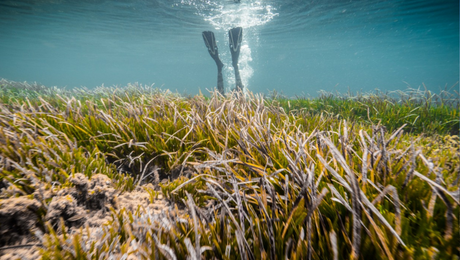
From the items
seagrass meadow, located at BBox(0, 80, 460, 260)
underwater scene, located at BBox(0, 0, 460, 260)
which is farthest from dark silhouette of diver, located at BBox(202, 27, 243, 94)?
seagrass meadow, located at BBox(0, 80, 460, 260)

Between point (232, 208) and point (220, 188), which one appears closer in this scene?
point (232, 208)

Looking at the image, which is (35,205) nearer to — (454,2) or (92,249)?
(92,249)

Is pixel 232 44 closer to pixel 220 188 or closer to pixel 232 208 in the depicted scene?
pixel 220 188

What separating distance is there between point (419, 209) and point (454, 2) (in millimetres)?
29297

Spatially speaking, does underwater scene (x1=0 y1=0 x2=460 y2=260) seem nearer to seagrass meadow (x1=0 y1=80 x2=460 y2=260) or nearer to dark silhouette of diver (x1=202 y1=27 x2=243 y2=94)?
seagrass meadow (x1=0 y1=80 x2=460 y2=260)

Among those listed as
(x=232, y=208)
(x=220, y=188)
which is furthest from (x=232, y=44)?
(x=232, y=208)

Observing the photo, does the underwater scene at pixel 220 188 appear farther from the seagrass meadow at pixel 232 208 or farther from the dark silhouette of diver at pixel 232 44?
the dark silhouette of diver at pixel 232 44

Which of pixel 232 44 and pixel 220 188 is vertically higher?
pixel 232 44

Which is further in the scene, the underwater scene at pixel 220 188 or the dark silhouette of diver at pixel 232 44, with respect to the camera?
the dark silhouette of diver at pixel 232 44

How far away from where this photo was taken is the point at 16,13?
21.2 meters

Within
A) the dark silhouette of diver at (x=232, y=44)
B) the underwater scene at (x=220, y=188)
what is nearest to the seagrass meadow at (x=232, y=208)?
the underwater scene at (x=220, y=188)

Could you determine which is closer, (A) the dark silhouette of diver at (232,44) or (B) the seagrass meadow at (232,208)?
(B) the seagrass meadow at (232,208)

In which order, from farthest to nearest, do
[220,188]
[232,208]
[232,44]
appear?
[232,44] < [220,188] < [232,208]

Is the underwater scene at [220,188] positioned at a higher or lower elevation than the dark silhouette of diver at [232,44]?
lower
